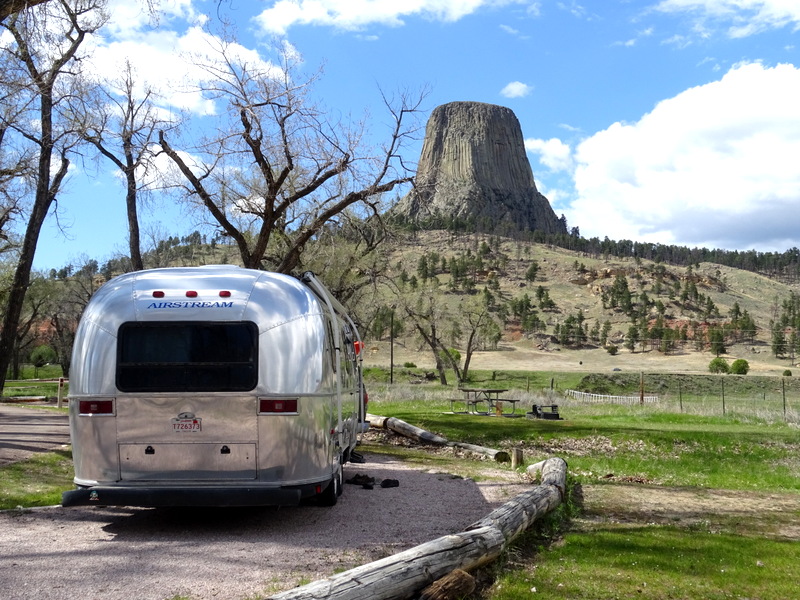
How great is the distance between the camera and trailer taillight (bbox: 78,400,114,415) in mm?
7188

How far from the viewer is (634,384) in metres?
60.4

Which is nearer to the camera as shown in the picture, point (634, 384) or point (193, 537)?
point (193, 537)

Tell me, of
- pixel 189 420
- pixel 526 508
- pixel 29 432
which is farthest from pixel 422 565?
pixel 29 432

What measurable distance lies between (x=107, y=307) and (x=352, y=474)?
18.1 ft

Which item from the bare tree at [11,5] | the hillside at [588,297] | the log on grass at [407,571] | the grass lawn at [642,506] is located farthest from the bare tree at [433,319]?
the log on grass at [407,571]

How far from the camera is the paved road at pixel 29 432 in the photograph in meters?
12.9

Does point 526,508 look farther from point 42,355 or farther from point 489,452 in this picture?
point 42,355

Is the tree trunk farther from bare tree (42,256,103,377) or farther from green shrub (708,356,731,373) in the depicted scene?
green shrub (708,356,731,373)

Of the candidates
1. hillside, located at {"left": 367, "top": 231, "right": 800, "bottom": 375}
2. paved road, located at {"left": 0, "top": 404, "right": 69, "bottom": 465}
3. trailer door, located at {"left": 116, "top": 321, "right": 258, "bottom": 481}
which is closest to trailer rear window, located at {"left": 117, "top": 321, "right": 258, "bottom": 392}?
trailer door, located at {"left": 116, "top": 321, "right": 258, "bottom": 481}

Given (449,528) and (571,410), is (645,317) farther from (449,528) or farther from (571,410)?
(449,528)

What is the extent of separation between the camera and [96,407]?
7.21m

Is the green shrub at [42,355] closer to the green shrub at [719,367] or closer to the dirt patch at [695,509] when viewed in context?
the green shrub at [719,367]

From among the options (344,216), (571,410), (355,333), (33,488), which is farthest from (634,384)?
(33,488)

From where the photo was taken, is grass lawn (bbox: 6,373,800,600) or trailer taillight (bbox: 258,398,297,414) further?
trailer taillight (bbox: 258,398,297,414)
